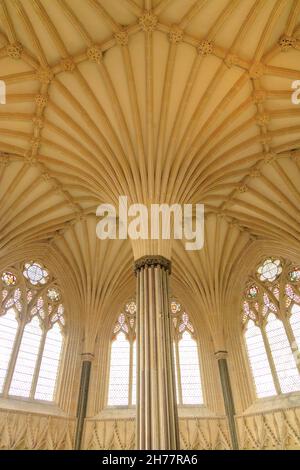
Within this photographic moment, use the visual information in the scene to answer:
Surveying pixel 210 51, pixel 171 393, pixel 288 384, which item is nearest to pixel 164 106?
pixel 210 51

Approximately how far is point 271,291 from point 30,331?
11269mm

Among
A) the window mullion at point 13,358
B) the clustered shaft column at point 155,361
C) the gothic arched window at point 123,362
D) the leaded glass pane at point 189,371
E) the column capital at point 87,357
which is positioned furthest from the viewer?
the column capital at point 87,357

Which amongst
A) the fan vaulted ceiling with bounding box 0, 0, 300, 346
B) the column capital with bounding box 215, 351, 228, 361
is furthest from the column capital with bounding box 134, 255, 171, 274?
the column capital with bounding box 215, 351, 228, 361

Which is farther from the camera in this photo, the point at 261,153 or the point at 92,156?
the point at 261,153

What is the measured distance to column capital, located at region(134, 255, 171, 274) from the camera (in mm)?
11164

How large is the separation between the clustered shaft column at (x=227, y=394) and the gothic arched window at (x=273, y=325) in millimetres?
1163

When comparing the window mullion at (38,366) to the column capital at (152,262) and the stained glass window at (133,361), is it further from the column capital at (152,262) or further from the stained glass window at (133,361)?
the column capital at (152,262)

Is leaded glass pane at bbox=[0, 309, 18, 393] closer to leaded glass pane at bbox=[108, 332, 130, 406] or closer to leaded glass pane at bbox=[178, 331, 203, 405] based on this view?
leaded glass pane at bbox=[108, 332, 130, 406]

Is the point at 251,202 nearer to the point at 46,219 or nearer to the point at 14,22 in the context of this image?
the point at 46,219

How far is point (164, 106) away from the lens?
→ 12.5 metres

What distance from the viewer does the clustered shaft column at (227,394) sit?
14.5m

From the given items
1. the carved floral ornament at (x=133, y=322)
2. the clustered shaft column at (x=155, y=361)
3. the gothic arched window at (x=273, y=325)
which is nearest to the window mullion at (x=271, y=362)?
the gothic arched window at (x=273, y=325)

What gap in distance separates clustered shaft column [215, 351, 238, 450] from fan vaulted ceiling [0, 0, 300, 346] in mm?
6187
